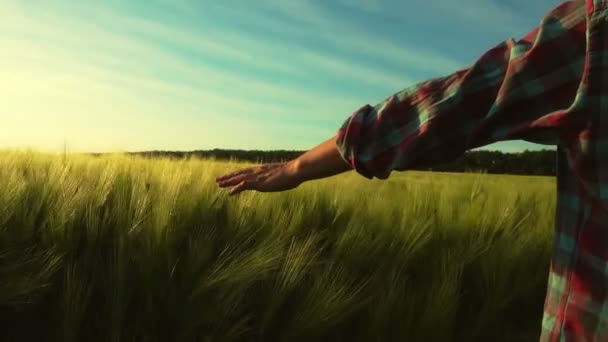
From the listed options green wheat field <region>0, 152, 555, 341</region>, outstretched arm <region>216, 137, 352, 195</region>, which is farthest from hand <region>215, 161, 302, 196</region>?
green wheat field <region>0, 152, 555, 341</region>

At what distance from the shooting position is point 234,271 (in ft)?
3.23

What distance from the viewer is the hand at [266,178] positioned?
35.8 inches

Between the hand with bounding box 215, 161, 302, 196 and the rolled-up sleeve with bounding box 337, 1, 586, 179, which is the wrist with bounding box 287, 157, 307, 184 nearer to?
the hand with bounding box 215, 161, 302, 196

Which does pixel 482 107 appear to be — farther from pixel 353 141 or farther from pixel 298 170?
pixel 298 170

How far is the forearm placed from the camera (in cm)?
79

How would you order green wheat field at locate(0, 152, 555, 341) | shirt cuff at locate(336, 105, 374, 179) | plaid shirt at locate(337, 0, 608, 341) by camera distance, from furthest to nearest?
green wheat field at locate(0, 152, 555, 341), shirt cuff at locate(336, 105, 374, 179), plaid shirt at locate(337, 0, 608, 341)

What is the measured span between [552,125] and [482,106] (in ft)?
0.30

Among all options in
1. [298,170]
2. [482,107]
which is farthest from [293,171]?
[482,107]

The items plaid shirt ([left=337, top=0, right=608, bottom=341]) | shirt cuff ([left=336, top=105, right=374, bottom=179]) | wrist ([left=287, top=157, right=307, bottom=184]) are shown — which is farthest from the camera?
wrist ([left=287, top=157, right=307, bottom=184])

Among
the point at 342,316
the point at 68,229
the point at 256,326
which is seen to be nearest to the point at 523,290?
the point at 342,316

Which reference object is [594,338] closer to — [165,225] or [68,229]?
[165,225]

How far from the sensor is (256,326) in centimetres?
101

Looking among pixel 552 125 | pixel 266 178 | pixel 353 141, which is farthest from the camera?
pixel 266 178

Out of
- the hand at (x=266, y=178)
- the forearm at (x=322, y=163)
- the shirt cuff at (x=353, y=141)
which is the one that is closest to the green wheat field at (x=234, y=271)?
the hand at (x=266, y=178)
